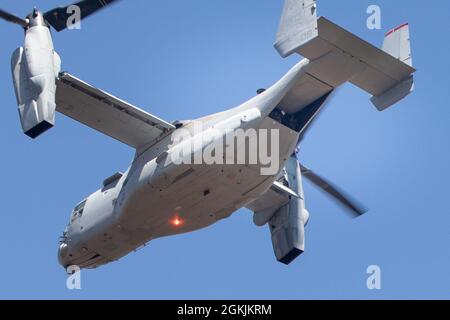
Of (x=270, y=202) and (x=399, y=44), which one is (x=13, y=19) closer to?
(x=270, y=202)

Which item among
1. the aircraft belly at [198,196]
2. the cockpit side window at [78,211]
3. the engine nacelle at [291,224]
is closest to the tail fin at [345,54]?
the aircraft belly at [198,196]

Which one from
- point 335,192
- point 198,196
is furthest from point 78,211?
point 335,192

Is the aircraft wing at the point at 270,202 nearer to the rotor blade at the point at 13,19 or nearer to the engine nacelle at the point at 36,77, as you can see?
the engine nacelle at the point at 36,77

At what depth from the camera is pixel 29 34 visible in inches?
1259

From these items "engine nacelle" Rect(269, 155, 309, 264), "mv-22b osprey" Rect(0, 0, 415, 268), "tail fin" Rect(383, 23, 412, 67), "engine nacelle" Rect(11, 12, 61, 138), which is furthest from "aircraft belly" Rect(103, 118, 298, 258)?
"engine nacelle" Rect(269, 155, 309, 264)

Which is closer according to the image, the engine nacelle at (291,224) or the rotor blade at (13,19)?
the rotor blade at (13,19)

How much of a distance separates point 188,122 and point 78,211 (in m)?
4.91

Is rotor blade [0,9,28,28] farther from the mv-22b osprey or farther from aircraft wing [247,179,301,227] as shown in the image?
aircraft wing [247,179,301,227]

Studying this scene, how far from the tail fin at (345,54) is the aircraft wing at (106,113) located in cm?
481

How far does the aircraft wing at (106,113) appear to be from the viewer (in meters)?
32.4

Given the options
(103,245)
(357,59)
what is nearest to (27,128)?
(103,245)

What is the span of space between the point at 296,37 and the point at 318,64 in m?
1.07
